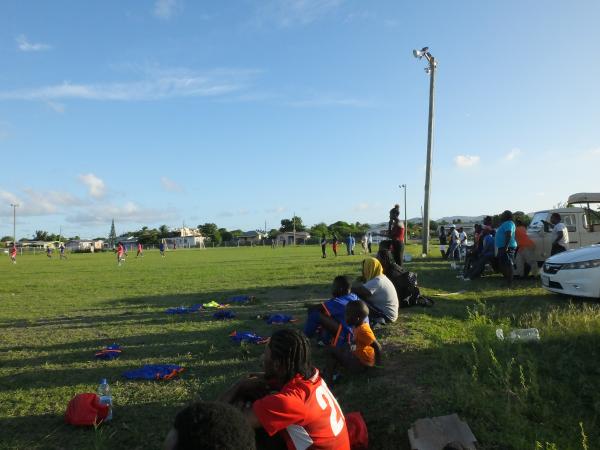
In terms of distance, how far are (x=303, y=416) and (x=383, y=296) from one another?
4208 mm

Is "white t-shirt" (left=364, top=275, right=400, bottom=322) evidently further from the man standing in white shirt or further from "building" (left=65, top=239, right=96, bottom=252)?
"building" (left=65, top=239, right=96, bottom=252)

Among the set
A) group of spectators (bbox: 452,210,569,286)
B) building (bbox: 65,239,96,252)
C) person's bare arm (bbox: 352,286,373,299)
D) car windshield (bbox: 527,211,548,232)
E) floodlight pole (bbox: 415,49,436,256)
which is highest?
floodlight pole (bbox: 415,49,436,256)

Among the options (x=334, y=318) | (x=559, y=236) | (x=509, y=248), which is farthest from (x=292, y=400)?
(x=559, y=236)

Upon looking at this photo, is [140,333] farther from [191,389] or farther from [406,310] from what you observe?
[406,310]

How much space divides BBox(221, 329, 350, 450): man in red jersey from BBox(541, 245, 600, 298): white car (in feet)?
22.9

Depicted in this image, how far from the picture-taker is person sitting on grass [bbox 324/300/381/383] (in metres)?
4.92

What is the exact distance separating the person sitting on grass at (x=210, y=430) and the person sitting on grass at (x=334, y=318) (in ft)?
11.0

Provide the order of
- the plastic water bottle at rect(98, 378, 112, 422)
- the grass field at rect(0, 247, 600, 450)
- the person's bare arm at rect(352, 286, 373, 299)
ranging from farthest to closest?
1. the person's bare arm at rect(352, 286, 373, 299)
2. the plastic water bottle at rect(98, 378, 112, 422)
3. the grass field at rect(0, 247, 600, 450)

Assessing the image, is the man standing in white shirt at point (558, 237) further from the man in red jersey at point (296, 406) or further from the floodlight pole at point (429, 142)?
the floodlight pole at point (429, 142)

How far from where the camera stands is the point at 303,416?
277cm

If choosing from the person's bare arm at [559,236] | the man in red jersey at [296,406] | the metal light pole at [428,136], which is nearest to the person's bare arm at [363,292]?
the man in red jersey at [296,406]

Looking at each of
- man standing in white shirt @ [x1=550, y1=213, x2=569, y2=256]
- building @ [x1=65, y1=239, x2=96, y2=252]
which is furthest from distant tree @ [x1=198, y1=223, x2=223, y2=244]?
man standing in white shirt @ [x1=550, y1=213, x2=569, y2=256]

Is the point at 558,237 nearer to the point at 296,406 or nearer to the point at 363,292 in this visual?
the point at 363,292

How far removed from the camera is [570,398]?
14.1 feet
